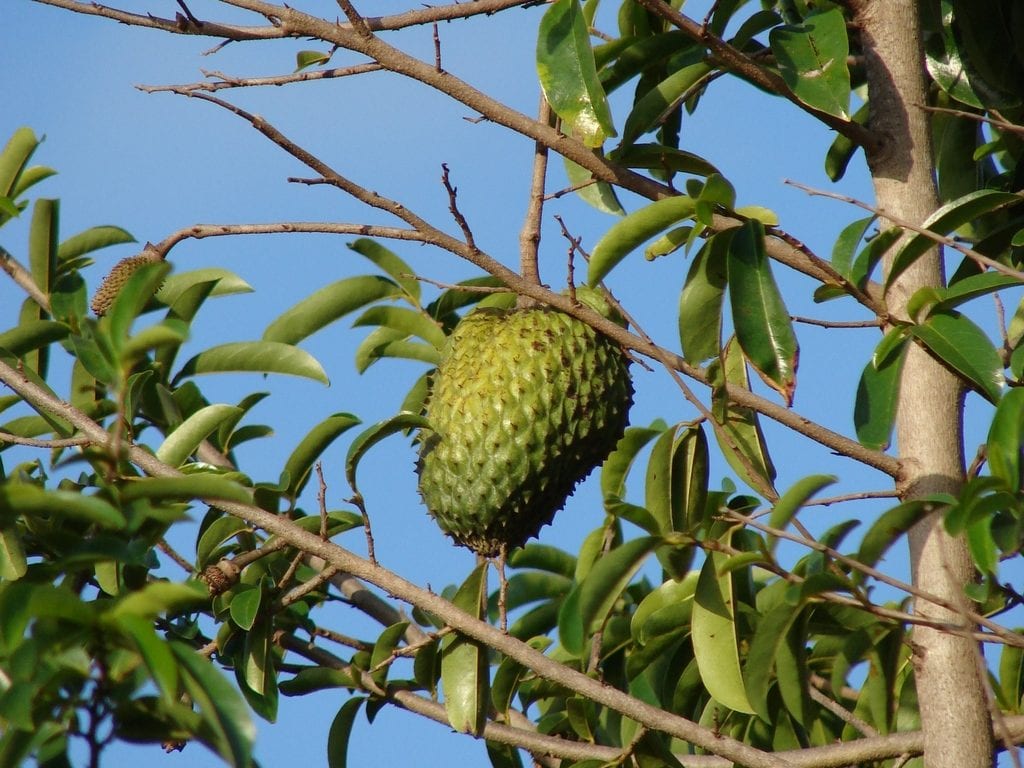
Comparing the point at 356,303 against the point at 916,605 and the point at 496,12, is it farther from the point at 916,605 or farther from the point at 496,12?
the point at 916,605

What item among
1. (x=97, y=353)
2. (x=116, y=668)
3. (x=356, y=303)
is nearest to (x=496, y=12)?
(x=356, y=303)

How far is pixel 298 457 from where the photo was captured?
223 cm

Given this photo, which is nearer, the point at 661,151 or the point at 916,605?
the point at 916,605

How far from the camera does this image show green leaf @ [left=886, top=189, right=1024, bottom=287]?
1996 mm

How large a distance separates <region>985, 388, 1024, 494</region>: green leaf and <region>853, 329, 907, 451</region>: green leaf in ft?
0.90

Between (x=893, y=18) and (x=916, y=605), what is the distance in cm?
108

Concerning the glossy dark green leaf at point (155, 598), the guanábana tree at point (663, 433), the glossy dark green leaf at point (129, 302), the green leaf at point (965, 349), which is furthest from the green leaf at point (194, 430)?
the green leaf at point (965, 349)

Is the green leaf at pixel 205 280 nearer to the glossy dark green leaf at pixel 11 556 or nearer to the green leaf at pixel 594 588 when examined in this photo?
the glossy dark green leaf at pixel 11 556

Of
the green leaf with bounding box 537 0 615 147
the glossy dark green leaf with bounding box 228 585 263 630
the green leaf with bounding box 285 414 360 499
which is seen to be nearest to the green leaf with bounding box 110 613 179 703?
the glossy dark green leaf with bounding box 228 585 263 630

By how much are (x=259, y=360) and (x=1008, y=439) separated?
1508 mm

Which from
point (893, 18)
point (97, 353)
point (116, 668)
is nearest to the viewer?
point (116, 668)

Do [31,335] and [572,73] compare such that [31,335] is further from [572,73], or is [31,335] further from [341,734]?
[572,73]

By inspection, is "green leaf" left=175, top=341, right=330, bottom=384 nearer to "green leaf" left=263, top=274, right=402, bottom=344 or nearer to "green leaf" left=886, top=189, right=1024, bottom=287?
"green leaf" left=263, top=274, right=402, bottom=344

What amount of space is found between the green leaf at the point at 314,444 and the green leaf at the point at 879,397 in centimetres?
86
